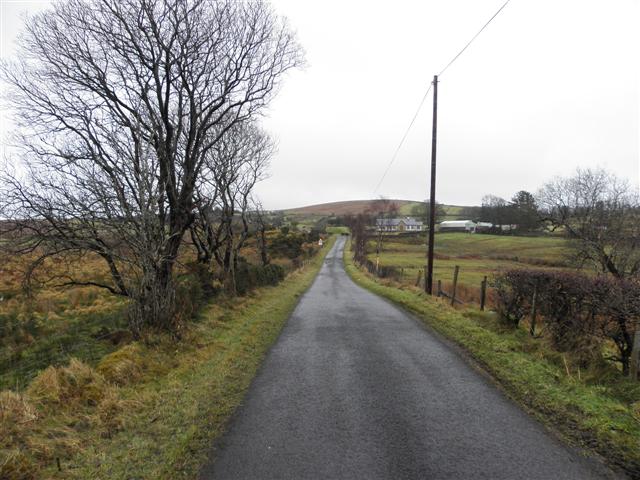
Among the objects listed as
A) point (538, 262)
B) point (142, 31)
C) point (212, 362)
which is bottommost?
point (538, 262)

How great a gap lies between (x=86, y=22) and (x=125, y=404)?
9374mm

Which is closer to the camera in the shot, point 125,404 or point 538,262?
point 125,404

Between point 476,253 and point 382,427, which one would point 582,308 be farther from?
point 476,253

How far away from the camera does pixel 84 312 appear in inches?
588

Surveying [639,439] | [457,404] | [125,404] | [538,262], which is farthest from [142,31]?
[538,262]

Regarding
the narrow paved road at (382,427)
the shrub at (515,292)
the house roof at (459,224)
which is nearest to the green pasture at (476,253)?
the house roof at (459,224)

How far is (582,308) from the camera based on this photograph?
6906 millimetres

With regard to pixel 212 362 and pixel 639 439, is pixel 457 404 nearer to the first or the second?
pixel 639 439

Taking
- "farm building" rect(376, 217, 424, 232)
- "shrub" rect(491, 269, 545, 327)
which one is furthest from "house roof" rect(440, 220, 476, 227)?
"shrub" rect(491, 269, 545, 327)

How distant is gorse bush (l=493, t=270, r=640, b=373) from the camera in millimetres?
6035

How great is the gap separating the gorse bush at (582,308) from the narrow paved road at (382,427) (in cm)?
221

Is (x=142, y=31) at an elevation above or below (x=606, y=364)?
above

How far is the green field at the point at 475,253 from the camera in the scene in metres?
44.7

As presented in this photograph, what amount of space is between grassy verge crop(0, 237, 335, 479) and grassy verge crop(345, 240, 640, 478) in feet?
13.7
